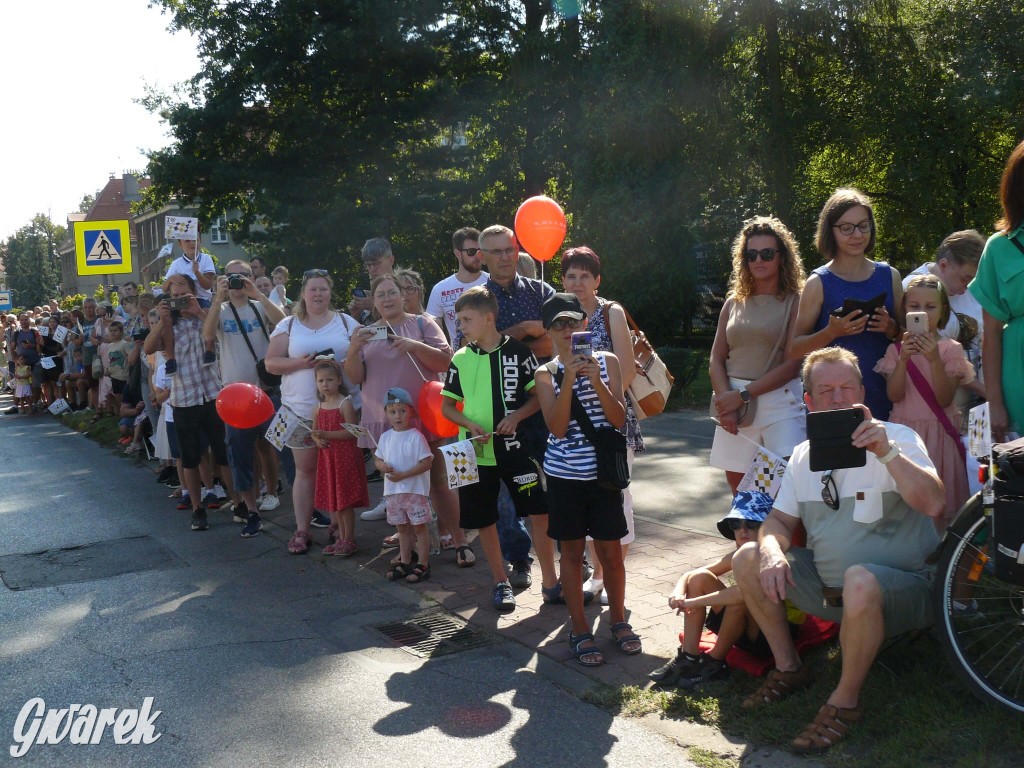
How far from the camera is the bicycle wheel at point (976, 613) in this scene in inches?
137

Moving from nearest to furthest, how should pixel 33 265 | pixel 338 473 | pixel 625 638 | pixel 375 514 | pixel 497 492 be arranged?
pixel 625 638 < pixel 497 492 < pixel 338 473 < pixel 375 514 < pixel 33 265

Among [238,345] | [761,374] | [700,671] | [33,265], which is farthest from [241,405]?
[33,265]

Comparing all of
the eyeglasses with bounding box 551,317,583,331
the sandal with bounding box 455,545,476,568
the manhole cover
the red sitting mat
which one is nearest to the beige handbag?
the eyeglasses with bounding box 551,317,583,331

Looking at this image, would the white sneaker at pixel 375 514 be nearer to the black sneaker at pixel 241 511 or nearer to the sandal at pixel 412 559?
the black sneaker at pixel 241 511


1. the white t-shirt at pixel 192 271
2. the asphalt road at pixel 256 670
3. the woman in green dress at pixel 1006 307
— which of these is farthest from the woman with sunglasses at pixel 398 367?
the woman in green dress at pixel 1006 307

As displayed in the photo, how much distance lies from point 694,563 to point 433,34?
2058 cm

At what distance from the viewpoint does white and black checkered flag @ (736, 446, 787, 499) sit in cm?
452

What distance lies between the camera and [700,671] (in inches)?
163

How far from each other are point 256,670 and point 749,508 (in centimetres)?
254

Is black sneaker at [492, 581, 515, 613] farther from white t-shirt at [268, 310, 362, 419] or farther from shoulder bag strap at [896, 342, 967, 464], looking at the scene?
shoulder bag strap at [896, 342, 967, 464]

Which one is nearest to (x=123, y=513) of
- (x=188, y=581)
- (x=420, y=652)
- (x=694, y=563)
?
(x=188, y=581)

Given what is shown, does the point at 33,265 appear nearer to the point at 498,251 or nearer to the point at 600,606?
the point at 498,251

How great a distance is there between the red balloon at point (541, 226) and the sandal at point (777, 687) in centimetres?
399

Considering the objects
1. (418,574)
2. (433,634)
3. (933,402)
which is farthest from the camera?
(418,574)
